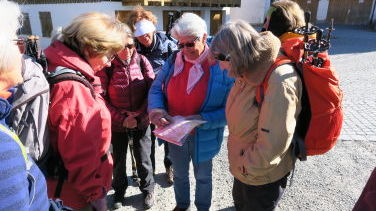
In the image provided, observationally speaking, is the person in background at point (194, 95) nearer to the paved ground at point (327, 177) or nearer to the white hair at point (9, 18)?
the paved ground at point (327, 177)

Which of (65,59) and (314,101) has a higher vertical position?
(65,59)

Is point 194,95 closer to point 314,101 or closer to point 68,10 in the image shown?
point 314,101

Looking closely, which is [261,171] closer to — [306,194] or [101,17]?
[101,17]

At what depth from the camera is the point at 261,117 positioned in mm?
1630

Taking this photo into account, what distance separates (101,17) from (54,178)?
37.4 inches

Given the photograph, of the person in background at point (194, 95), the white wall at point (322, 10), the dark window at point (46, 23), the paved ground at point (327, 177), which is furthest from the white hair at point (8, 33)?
the white wall at point (322, 10)

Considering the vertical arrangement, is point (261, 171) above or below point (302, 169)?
above

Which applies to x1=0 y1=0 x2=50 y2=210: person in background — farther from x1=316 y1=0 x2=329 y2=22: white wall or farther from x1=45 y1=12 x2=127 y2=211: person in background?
x1=316 y1=0 x2=329 y2=22: white wall

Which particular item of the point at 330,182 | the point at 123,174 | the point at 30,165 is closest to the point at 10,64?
the point at 30,165

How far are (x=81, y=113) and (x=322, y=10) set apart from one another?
96.0ft

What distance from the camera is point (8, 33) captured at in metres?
1.12

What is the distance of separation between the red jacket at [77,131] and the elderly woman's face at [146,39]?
1.43 meters

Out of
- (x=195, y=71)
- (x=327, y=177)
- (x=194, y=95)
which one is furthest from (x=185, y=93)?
(x=327, y=177)

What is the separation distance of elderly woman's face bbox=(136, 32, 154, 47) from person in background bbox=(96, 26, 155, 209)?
31cm
